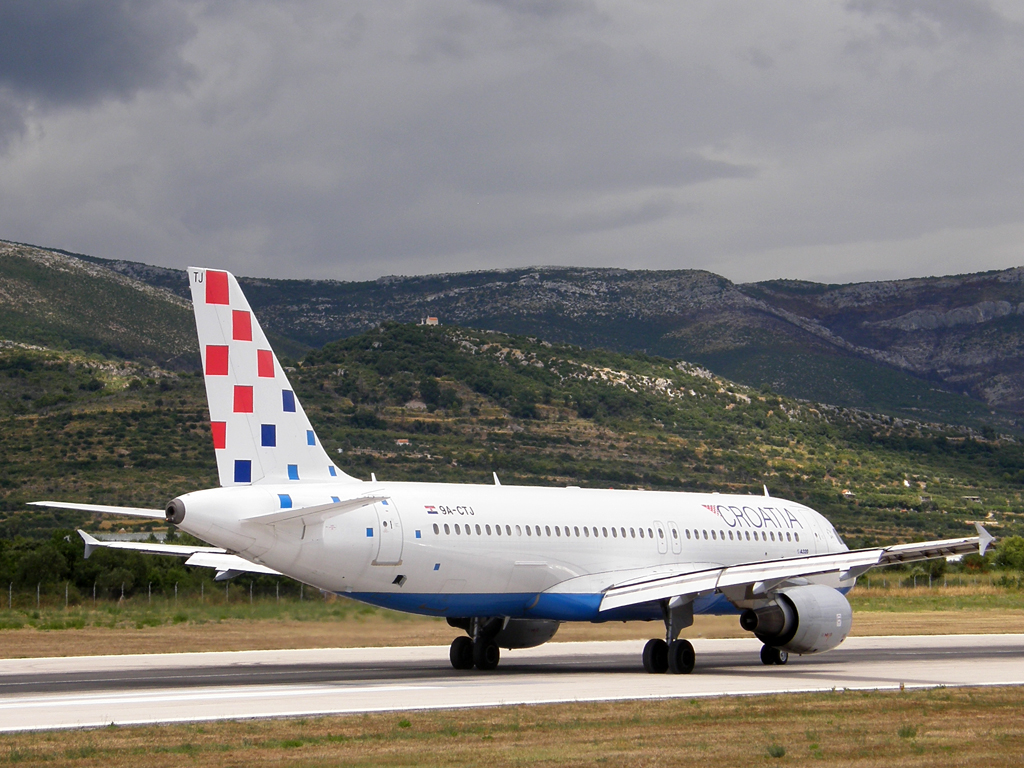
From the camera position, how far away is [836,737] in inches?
658

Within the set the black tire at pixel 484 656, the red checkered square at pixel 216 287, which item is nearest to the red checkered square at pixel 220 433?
the red checkered square at pixel 216 287

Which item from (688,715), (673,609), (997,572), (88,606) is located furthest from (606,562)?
(997,572)

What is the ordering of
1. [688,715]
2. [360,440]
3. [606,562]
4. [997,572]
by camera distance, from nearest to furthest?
[688,715] → [606,562] → [997,572] → [360,440]

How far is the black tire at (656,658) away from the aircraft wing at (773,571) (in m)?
1.05

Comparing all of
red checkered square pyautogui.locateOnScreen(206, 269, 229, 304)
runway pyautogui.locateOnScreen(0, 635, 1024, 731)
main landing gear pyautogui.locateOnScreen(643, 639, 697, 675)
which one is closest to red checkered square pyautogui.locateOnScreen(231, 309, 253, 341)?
red checkered square pyautogui.locateOnScreen(206, 269, 229, 304)

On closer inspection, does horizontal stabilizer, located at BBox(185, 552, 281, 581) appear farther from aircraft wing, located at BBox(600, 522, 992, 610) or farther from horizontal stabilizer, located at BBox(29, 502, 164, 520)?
aircraft wing, located at BBox(600, 522, 992, 610)

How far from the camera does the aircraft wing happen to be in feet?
85.7

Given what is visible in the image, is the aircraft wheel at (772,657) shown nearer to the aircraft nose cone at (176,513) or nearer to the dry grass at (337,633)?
the dry grass at (337,633)

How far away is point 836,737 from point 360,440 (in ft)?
259

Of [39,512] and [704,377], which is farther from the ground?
[704,377]

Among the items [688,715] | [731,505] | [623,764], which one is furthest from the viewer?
[731,505]

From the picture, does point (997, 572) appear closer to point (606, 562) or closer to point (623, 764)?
point (606, 562)

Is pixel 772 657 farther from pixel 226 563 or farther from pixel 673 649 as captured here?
pixel 226 563

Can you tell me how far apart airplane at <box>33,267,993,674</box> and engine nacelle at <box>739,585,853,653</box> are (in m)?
0.03
